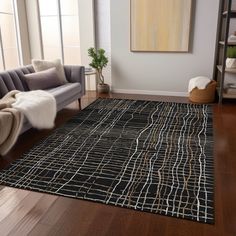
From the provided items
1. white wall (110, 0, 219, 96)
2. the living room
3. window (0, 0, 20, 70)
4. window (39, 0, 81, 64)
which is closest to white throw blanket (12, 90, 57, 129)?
the living room

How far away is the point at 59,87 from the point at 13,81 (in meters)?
0.63

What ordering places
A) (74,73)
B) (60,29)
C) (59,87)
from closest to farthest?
(59,87)
(74,73)
(60,29)

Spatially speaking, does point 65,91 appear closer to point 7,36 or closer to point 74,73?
point 74,73

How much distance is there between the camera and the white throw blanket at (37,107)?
9.05 feet

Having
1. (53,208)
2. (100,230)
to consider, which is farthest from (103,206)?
(53,208)

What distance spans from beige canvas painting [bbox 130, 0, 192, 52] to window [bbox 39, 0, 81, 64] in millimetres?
1207

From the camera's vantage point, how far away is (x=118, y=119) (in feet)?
11.8

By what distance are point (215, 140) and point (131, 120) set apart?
1112 millimetres

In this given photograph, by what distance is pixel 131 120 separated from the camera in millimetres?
3553

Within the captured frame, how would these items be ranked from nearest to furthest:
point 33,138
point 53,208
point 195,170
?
point 53,208
point 195,170
point 33,138

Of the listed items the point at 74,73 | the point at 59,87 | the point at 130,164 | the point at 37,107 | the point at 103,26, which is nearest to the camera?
the point at 130,164

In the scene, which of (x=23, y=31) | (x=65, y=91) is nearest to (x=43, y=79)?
(x=65, y=91)

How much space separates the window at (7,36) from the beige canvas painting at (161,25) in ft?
7.56

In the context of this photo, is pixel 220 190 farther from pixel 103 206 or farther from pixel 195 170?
pixel 103 206
